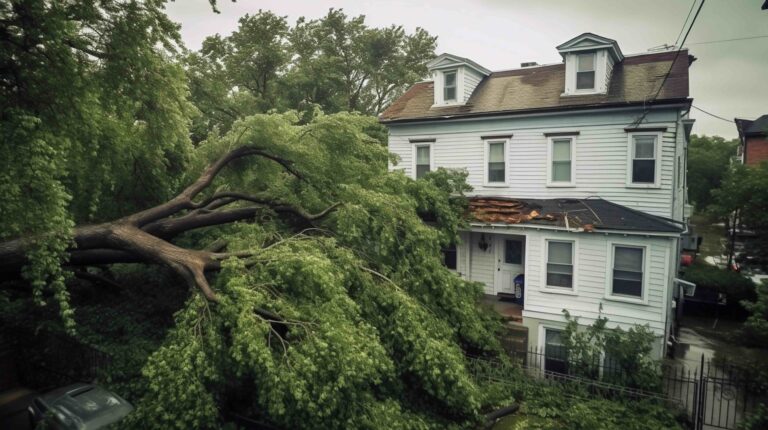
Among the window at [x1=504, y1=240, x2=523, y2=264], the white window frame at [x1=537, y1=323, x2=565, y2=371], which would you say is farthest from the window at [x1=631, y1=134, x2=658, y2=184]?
the white window frame at [x1=537, y1=323, x2=565, y2=371]

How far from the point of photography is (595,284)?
1273 cm

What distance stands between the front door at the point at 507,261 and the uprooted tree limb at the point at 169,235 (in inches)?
312

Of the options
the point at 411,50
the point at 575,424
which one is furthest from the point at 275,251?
the point at 411,50

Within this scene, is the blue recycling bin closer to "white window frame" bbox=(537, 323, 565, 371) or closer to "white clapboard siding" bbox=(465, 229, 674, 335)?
"white clapboard siding" bbox=(465, 229, 674, 335)

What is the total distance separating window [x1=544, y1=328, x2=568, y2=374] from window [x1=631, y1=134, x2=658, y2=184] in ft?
17.5

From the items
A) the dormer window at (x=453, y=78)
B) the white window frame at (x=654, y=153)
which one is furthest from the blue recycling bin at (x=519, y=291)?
the dormer window at (x=453, y=78)

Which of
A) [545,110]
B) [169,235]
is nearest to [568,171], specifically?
[545,110]

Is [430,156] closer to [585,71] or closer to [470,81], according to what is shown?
[470,81]

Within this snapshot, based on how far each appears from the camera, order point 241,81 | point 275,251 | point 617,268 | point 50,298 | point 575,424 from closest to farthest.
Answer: point 275,251
point 575,424
point 50,298
point 617,268
point 241,81

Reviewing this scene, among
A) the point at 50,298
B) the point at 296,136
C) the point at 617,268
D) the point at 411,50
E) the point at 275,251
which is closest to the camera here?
the point at 275,251

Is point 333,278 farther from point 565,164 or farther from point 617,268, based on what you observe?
point 565,164

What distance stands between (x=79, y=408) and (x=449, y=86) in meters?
14.7

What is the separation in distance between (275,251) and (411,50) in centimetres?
2695

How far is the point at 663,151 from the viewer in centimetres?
1267
